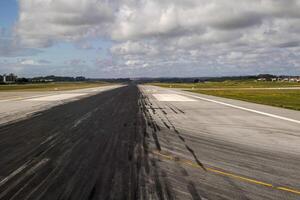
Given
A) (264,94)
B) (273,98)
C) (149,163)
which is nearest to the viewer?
(149,163)

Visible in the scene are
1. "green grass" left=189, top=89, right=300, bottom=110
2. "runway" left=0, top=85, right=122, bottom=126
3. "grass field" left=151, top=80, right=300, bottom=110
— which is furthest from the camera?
"grass field" left=151, top=80, right=300, bottom=110

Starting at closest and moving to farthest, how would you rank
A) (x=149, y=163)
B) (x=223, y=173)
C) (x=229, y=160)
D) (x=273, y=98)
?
(x=223, y=173) → (x=149, y=163) → (x=229, y=160) → (x=273, y=98)

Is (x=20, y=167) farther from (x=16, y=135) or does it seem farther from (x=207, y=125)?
(x=207, y=125)

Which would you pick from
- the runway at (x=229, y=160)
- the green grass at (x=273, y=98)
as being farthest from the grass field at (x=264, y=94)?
the runway at (x=229, y=160)

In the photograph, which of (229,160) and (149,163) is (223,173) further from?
(149,163)

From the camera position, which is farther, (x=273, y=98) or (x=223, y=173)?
(x=273, y=98)

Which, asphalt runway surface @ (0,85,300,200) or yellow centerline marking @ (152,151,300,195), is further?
yellow centerline marking @ (152,151,300,195)

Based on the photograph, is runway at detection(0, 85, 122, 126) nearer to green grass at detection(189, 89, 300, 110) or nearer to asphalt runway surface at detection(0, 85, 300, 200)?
asphalt runway surface at detection(0, 85, 300, 200)

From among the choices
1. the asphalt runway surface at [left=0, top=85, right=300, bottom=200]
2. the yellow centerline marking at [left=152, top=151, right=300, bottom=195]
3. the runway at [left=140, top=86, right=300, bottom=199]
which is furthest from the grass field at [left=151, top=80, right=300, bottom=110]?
the yellow centerline marking at [left=152, top=151, right=300, bottom=195]

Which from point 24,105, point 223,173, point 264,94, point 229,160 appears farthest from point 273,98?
point 223,173

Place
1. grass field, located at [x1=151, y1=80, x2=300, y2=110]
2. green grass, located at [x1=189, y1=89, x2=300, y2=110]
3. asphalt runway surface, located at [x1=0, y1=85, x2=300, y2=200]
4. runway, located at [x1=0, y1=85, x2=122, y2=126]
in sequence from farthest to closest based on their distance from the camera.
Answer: grass field, located at [x1=151, y1=80, x2=300, y2=110] < green grass, located at [x1=189, y1=89, x2=300, y2=110] < runway, located at [x1=0, y1=85, x2=122, y2=126] < asphalt runway surface, located at [x1=0, y1=85, x2=300, y2=200]
